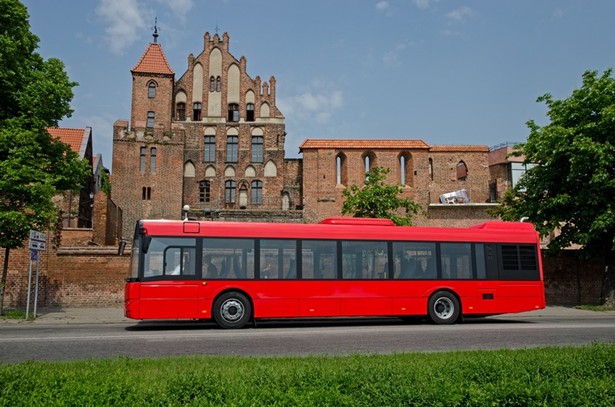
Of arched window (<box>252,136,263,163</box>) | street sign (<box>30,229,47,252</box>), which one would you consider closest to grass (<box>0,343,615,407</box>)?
street sign (<box>30,229,47,252</box>)

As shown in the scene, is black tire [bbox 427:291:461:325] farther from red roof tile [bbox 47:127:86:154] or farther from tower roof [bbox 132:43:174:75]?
tower roof [bbox 132:43:174:75]

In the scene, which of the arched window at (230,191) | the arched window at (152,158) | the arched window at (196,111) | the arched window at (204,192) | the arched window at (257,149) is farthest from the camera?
the arched window at (257,149)

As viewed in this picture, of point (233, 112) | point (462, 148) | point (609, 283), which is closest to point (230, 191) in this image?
point (233, 112)

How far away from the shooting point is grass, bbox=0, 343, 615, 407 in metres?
4.82

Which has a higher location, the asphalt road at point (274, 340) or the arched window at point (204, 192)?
the arched window at point (204, 192)

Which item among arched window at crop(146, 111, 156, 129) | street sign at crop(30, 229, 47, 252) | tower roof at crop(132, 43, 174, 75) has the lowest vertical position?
street sign at crop(30, 229, 47, 252)

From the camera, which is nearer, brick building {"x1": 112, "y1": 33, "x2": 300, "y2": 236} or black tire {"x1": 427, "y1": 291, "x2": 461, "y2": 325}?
black tire {"x1": 427, "y1": 291, "x2": 461, "y2": 325}

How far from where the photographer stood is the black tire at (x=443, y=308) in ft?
50.1

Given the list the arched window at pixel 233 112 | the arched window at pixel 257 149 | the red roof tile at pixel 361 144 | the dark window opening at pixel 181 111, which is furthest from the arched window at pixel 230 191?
the red roof tile at pixel 361 144

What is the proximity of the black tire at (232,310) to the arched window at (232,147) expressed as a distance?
102ft

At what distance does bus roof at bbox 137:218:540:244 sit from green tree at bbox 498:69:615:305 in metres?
6.21

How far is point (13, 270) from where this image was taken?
20.3m

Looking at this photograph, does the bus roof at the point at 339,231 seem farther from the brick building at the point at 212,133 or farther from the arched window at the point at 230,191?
the arched window at the point at 230,191

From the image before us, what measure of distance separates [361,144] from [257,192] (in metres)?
9.24
